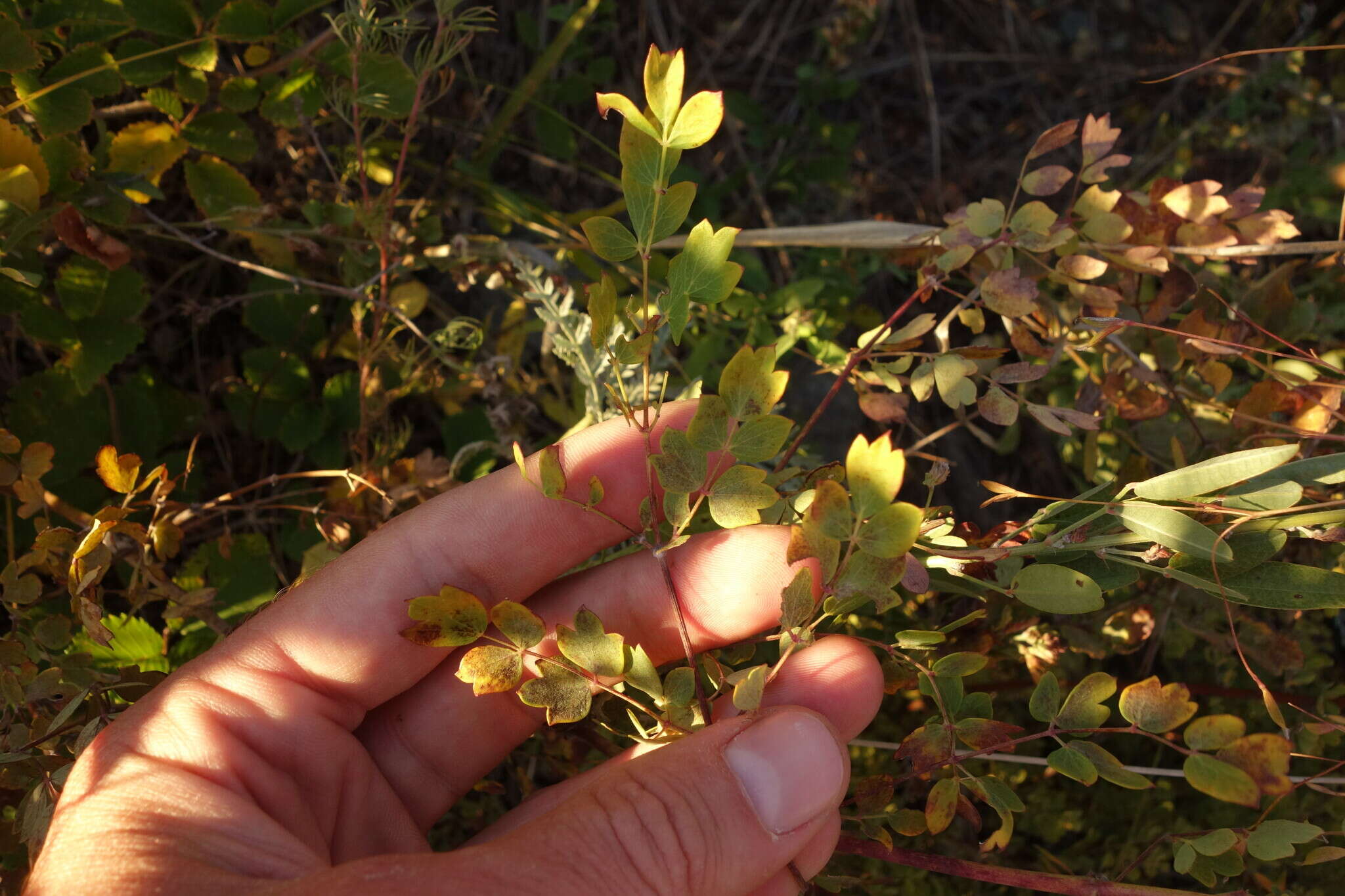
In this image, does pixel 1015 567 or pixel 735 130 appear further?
pixel 735 130

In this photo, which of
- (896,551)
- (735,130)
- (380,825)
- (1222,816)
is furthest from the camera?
(735,130)

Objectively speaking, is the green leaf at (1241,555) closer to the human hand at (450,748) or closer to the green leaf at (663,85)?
the human hand at (450,748)

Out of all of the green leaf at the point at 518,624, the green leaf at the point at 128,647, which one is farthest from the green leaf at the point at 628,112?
the green leaf at the point at 128,647

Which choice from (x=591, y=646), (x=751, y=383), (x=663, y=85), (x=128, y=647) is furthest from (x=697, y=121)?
(x=128, y=647)

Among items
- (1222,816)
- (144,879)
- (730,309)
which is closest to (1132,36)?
(730,309)

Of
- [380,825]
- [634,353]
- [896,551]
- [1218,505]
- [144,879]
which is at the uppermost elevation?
[634,353]

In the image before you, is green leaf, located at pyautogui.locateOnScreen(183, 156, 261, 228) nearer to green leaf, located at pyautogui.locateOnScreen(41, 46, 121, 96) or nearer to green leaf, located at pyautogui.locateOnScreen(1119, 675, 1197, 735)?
green leaf, located at pyautogui.locateOnScreen(41, 46, 121, 96)

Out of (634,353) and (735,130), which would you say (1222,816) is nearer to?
(634,353)
